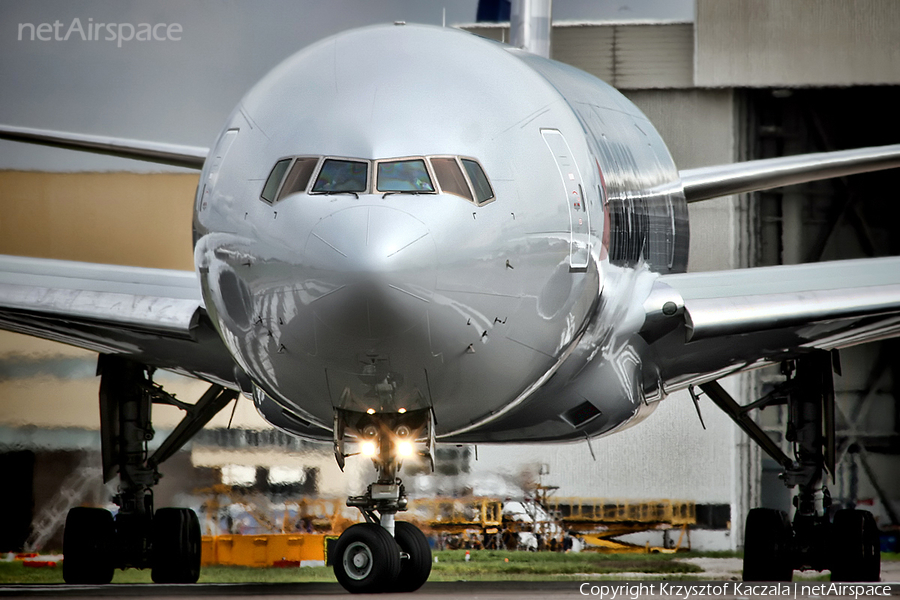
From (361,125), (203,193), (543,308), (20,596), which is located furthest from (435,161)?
(20,596)

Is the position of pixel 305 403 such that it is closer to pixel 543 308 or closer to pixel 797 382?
pixel 543 308

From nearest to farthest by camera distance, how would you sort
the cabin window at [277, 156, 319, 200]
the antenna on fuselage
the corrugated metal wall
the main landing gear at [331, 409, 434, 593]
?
the cabin window at [277, 156, 319, 200] → the main landing gear at [331, 409, 434, 593] → the antenna on fuselage → the corrugated metal wall

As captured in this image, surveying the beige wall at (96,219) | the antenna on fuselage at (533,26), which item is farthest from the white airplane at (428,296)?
the beige wall at (96,219)

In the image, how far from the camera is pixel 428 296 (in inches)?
280

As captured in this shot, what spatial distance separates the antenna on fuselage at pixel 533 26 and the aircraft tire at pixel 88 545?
6.79m

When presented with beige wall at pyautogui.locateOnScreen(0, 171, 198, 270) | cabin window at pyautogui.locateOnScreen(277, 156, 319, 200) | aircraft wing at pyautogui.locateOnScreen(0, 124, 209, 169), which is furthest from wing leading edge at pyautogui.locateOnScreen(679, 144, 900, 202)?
beige wall at pyautogui.locateOnScreen(0, 171, 198, 270)

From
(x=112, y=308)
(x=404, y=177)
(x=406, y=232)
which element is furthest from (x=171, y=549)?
(x=406, y=232)

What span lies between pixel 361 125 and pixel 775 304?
4.21m

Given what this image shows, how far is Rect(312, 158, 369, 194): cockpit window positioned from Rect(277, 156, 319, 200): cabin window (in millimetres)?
78

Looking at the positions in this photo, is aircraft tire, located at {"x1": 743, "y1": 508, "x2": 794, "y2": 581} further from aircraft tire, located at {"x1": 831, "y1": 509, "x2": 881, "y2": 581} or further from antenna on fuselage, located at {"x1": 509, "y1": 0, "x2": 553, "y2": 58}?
antenna on fuselage, located at {"x1": 509, "y1": 0, "x2": 553, "y2": 58}

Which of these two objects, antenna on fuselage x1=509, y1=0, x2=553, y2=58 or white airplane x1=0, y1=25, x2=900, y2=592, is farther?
antenna on fuselage x1=509, y1=0, x2=553, y2=58

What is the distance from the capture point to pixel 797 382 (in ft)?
39.8

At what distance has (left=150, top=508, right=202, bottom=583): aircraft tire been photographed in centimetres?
1243

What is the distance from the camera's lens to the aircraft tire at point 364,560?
9102 millimetres
